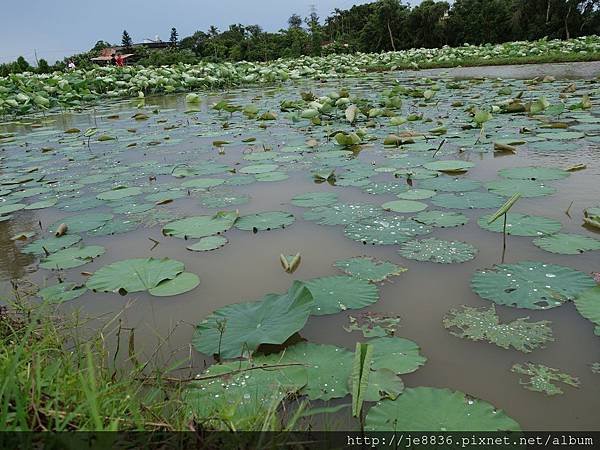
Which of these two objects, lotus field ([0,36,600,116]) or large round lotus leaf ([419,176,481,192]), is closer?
large round lotus leaf ([419,176,481,192])

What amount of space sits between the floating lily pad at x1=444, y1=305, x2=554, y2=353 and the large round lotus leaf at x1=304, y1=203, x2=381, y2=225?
2.75 feet

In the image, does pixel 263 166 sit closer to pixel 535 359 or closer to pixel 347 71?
pixel 535 359

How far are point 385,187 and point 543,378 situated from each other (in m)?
1.60

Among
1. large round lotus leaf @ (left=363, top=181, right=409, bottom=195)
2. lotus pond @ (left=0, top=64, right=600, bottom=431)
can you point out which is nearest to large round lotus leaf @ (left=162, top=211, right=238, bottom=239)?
lotus pond @ (left=0, top=64, right=600, bottom=431)

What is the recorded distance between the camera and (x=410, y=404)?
1.02m

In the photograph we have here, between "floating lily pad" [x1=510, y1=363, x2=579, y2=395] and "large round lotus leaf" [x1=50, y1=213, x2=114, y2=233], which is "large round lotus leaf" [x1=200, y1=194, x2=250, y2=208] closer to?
"large round lotus leaf" [x1=50, y1=213, x2=114, y2=233]

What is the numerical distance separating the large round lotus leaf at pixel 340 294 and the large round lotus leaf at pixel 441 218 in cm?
61

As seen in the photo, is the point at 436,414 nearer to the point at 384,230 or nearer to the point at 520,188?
the point at 384,230

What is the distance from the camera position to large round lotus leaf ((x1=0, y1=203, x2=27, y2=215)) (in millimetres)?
2666

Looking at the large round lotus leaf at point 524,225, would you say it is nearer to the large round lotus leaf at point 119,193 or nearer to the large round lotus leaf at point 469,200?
the large round lotus leaf at point 469,200

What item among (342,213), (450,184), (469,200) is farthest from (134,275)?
(450,184)

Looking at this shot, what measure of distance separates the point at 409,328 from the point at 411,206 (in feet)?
3.31

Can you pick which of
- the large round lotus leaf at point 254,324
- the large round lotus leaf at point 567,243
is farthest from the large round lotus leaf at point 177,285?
the large round lotus leaf at point 567,243

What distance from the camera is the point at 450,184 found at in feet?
8.34
